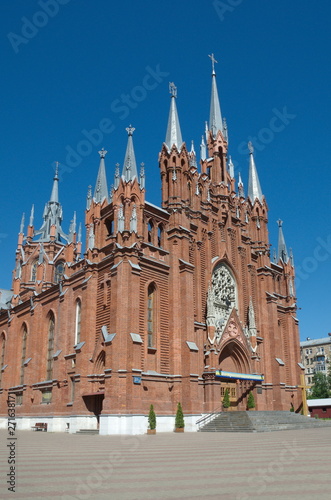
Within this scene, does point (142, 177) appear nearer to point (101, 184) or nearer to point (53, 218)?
point (101, 184)

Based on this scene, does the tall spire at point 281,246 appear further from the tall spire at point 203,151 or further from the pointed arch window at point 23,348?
the pointed arch window at point 23,348

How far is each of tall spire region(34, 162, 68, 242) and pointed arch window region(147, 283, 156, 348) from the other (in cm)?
3950

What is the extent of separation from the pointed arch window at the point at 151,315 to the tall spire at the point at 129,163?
30.0 ft

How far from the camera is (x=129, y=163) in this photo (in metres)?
38.8

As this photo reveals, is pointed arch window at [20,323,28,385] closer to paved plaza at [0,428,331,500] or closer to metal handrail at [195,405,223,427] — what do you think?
metal handrail at [195,405,223,427]

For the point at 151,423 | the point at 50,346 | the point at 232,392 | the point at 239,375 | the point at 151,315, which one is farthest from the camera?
the point at 50,346

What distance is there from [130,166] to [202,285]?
40.2 feet

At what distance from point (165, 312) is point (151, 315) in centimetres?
130

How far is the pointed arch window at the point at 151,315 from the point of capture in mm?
35969

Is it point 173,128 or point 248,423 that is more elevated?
point 173,128

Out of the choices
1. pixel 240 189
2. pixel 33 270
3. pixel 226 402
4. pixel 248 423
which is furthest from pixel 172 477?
pixel 33 270

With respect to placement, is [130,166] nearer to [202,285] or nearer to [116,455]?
[202,285]

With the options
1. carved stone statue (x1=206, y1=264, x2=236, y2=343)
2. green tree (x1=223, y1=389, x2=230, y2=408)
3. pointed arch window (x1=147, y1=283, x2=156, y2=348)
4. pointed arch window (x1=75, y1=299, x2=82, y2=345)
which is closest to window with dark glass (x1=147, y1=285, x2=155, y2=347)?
pointed arch window (x1=147, y1=283, x2=156, y2=348)

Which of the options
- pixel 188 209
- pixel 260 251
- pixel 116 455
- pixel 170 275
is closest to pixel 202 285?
pixel 170 275
